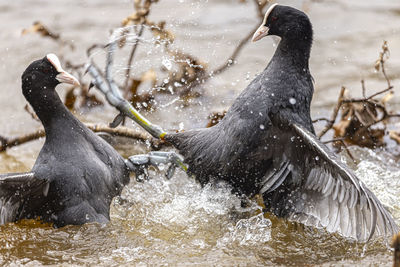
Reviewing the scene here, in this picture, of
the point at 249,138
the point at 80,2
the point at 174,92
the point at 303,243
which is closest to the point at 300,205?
the point at 303,243

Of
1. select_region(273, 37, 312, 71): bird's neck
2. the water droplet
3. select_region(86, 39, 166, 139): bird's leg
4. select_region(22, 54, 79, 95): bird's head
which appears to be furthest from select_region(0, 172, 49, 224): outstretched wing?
select_region(273, 37, 312, 71): bird's neck

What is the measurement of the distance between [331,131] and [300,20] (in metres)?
1.87

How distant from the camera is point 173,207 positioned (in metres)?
4.43

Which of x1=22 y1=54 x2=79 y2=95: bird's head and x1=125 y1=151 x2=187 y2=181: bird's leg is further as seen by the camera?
x1=125 y1=151 x2=187 y2=181: bird's leg

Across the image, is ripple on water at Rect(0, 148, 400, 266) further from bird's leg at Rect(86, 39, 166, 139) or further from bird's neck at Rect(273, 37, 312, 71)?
bird's neck at Rect(273, 37, 312, 71)

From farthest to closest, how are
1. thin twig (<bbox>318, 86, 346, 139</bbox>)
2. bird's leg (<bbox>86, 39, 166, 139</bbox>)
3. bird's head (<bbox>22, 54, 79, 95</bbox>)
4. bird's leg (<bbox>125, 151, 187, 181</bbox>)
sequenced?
1. thin twig (<bbox>318, 86, 346, 139</bbox>)
2. bird's leg (<bbox>86, 39, 166, 139</bbox>)
3. bird's leg (<bbox>125, 151, 187, 181</bbox>)
4. bird's head (<bbox>22, 54, 79, 95</bbox>)

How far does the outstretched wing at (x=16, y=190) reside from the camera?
3781 mm

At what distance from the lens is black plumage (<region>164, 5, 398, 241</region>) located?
12.5 ft

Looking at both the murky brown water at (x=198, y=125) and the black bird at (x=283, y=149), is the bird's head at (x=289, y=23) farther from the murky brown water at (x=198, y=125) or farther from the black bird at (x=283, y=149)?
the murky brown water at (x=198, y=125)

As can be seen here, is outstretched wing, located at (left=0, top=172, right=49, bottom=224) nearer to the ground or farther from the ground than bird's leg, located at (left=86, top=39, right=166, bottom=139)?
nearer to the ground

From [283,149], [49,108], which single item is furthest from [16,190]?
[283,149]

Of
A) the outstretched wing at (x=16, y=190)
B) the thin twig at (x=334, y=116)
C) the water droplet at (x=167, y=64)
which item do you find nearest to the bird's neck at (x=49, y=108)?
the outstretched wing at (x=16, y=190)

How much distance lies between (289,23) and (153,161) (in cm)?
128

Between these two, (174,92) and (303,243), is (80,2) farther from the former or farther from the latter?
(303,243)
